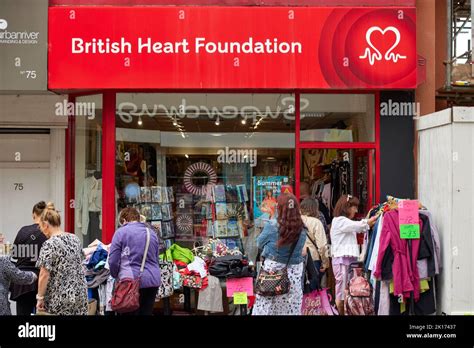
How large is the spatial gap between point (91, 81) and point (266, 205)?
9.91ft

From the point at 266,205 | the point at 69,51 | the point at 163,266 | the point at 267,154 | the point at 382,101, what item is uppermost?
the point at 69,51

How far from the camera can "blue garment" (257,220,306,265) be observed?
26.0ft

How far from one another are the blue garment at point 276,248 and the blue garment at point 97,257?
218cm

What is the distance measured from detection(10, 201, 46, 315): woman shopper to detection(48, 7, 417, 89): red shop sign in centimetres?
228

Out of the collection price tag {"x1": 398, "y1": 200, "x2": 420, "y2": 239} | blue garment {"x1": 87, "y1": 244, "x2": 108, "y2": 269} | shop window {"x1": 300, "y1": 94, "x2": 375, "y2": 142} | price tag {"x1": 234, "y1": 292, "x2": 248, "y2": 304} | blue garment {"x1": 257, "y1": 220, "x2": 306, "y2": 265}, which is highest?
shop window {"x1": 300, "y1": 94, "x2": 375, "y2": 142}

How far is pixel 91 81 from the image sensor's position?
31.7ft

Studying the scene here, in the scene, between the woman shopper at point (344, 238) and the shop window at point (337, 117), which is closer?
the woman shopper at point (344, 238)

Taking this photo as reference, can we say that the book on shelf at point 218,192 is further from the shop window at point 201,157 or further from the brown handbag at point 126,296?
the brown handbag at point 126,296

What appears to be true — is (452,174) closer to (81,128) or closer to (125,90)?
(125,90)

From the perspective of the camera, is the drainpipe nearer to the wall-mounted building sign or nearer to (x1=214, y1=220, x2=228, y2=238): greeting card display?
(x1=214, y1=220, x2=228, y2=238): greeting card display

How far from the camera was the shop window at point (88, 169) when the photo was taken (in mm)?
10117

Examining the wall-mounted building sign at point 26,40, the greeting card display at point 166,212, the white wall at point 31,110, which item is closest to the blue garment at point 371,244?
the greeting card display at point 166,212

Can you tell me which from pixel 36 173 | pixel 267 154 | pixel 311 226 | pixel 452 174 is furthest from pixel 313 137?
A: pixel 36 173

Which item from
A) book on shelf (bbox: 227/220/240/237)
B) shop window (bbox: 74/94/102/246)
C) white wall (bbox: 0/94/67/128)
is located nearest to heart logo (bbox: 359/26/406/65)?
book on shelf (bbox: 227/220/240/237)
